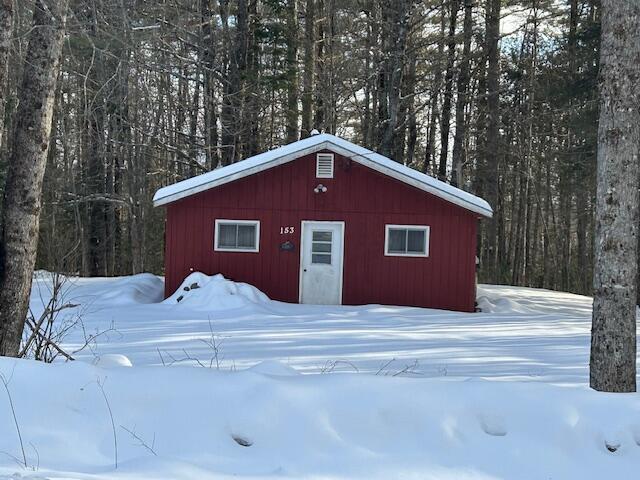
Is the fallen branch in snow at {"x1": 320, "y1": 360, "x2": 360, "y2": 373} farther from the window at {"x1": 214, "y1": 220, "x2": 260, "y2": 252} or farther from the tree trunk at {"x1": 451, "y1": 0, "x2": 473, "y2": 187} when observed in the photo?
the tree trunk at {"x1": 451, "y1": 0, "x2": 473, "y2": 187}

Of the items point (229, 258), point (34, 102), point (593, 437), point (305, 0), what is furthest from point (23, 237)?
point (305, 0)

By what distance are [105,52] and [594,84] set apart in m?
11.8

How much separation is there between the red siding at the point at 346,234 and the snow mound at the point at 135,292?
2.96ft

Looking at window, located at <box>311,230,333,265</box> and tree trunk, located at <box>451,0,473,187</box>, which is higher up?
tree trunk, located at <box>451,0,473,187</box>

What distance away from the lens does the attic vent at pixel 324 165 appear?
1340 centimetres

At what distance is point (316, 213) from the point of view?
1340 centimetres

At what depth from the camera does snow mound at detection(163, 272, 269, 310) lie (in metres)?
12.1

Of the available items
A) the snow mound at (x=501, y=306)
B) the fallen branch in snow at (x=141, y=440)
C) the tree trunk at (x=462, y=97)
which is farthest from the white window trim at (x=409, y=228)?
the fallen branch in snow at (x=141, y=440)

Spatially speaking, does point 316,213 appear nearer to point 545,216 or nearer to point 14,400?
point 14,400

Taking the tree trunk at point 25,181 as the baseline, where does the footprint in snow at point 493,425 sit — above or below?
below

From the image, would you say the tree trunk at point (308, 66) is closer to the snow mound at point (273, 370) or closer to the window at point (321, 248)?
the window at point (321, 248)

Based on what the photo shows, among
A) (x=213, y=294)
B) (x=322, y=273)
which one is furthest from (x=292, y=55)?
(x=213, y=294)

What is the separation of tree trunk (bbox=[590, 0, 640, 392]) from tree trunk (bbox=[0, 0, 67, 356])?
438 centimetres

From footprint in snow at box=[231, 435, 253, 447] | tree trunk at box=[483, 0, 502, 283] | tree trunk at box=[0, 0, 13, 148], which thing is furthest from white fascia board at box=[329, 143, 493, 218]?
footprint in snow at box=[231, 435, 253, 447]
